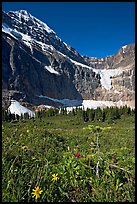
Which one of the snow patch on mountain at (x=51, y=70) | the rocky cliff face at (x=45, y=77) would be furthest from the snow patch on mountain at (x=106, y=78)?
the snow patch on mountain at (x=51, y=70)

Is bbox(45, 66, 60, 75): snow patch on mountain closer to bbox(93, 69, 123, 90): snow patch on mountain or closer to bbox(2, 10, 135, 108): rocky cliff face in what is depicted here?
bbox(2, 10, 135, 108): rocky cliff face

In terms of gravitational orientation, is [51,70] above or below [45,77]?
above

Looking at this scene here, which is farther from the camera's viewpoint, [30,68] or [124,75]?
[124,75]

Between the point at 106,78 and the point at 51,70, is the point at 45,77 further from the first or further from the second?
the point at 106,78

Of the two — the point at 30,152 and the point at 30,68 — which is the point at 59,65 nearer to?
the point at 30,68

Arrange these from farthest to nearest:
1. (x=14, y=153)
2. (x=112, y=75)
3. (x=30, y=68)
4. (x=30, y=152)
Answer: (x=112, y=75), (x=30, y=68), (x=30, y=152), (x=14, y=153)

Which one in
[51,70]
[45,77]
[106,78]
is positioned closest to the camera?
[45,77]

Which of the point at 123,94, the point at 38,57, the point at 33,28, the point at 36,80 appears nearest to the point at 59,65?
the point at 38,57

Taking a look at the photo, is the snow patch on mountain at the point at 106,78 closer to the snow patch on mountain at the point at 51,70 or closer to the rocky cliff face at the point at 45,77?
the rocky cliff face at the point at 45,77

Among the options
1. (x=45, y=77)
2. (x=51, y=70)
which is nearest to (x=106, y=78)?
(x=51, y=70)

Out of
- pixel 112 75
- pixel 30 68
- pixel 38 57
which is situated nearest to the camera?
pixel 30 68

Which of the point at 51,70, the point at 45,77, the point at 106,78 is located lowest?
the point at 45,77
